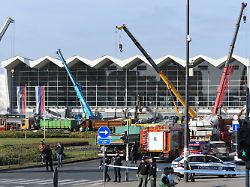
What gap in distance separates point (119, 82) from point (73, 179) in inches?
3444

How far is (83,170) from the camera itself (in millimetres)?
31344

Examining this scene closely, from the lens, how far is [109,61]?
112375 millimetres

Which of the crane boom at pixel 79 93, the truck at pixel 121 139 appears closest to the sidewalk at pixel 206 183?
the truck at pixel 121 139

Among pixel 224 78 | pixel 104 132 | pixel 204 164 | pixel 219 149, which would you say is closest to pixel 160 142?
pixel 219 149

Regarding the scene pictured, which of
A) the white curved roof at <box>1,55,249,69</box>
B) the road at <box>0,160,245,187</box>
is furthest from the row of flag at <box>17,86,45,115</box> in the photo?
the road at <box>0,160,245,187</box>

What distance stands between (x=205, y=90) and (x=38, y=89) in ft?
138

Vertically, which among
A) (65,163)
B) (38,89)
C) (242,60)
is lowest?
(65,163)

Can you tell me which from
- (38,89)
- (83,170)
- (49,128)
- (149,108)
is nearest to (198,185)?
(83,170)

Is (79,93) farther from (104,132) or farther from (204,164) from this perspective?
(104,132)

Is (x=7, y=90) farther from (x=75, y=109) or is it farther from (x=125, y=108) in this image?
(x=125, y=108)

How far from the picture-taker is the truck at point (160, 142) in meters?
38.5

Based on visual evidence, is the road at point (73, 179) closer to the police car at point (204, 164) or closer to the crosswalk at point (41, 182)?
the crosswalk at point (41, 182)

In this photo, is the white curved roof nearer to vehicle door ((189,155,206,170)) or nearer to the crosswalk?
vehicle door ((189,155,206,170))

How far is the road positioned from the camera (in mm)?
23391
